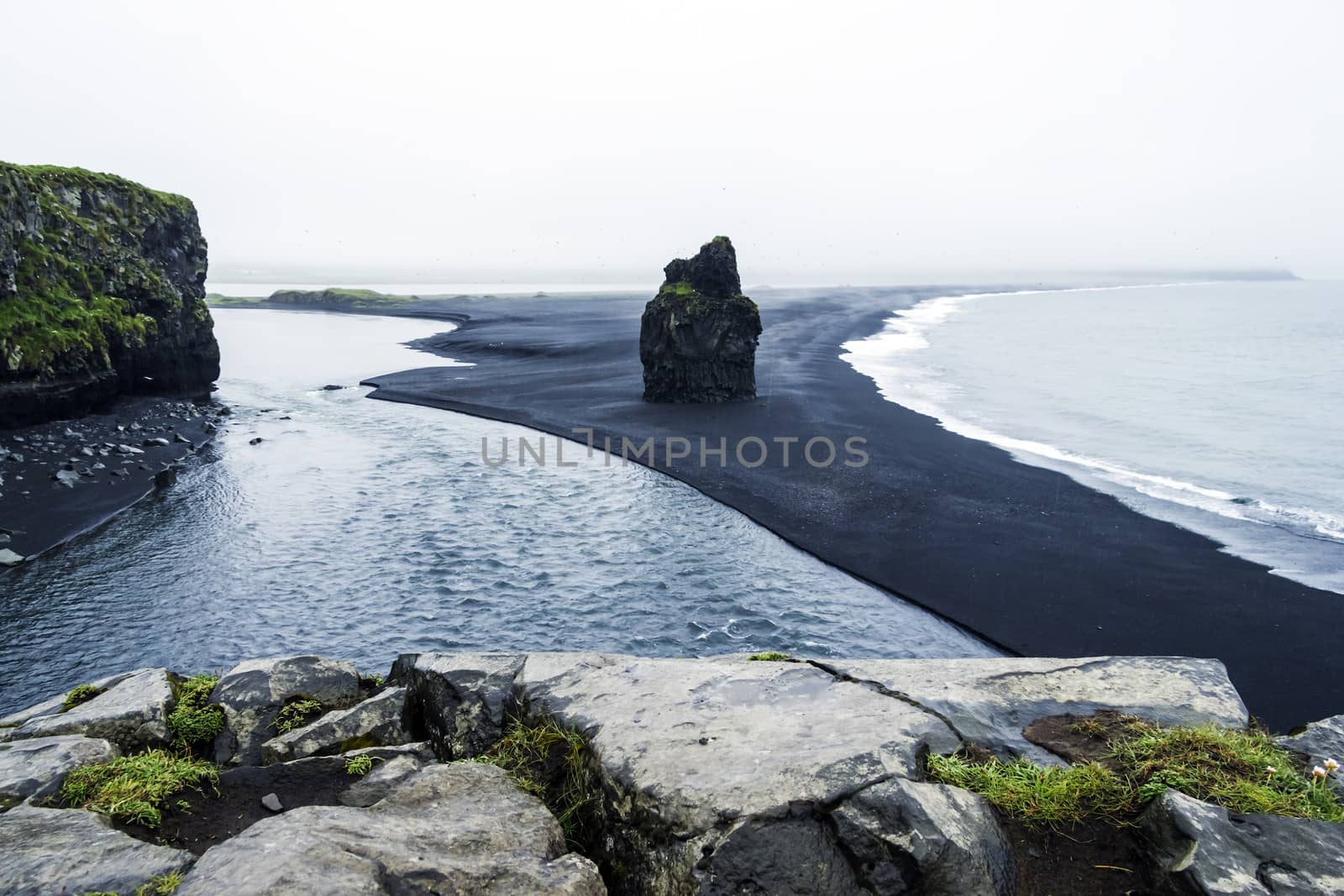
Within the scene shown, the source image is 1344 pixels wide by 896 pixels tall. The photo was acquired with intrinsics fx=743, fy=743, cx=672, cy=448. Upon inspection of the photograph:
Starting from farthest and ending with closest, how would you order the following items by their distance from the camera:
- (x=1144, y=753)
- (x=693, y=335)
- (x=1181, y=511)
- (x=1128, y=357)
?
1. (x=1128, y=357)
2. (x=693, y=335)
3. (x=1181, y=511)
4. (x=1144, y=753)

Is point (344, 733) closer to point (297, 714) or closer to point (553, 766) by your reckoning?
point (297, 714)

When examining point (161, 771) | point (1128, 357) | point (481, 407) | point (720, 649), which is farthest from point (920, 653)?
point (1128, 357)

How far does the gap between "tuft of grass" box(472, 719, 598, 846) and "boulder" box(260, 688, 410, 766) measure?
1.39m

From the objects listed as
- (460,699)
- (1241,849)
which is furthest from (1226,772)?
(460,699)

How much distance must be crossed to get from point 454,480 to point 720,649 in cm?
1626

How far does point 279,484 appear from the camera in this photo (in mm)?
29047

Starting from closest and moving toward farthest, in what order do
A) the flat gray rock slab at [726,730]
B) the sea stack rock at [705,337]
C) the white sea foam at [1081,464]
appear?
the flat gray rock slab at [726,730] < the white sea foam at [1081,464] < the sea stack rock at [705,337]

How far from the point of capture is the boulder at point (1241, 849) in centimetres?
479

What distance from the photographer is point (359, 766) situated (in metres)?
6.99

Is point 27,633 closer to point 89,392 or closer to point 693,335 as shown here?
point 89,392

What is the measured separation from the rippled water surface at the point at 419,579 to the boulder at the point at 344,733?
8.32 m

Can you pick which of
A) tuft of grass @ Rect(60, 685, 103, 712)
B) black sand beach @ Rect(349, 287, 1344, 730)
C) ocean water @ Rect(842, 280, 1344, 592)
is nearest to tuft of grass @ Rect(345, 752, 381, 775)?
tuft of grass @ Rect(60, 685, 103, 712)

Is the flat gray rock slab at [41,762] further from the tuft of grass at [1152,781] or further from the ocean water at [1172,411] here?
the ocean water at [1172,411]

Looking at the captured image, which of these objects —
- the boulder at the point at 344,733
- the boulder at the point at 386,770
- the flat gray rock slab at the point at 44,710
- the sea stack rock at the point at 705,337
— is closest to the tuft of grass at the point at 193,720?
the boulder at the point at 344,733
